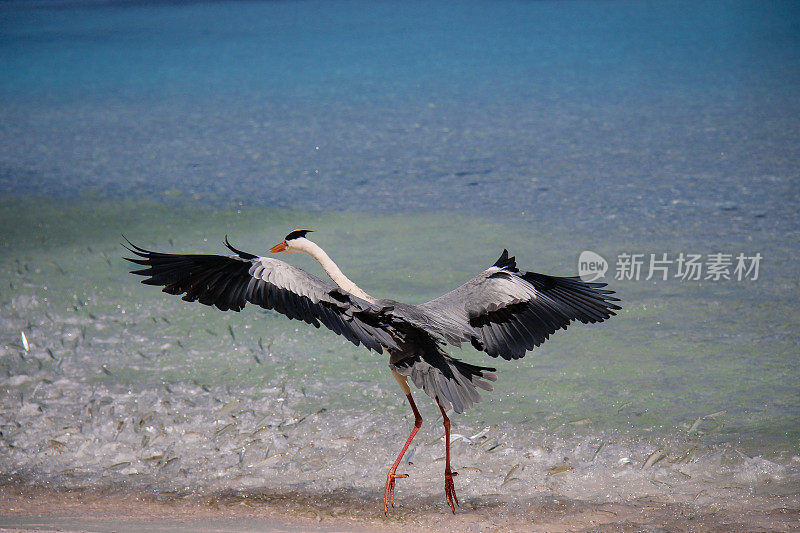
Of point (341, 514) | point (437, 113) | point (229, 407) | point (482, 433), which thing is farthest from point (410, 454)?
point (437, 113)

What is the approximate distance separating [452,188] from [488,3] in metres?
15.0

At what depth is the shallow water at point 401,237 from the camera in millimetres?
4637

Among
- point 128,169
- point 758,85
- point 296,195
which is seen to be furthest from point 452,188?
point 758,85

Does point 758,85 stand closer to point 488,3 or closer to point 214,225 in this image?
point 214,225

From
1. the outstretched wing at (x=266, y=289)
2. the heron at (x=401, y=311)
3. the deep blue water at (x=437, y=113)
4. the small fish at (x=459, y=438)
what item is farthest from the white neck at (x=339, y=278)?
the deep blue water at (x=437, y=113)

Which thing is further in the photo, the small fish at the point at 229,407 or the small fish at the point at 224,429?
the small fish at the point at 229,407

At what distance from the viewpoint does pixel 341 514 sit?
404cm

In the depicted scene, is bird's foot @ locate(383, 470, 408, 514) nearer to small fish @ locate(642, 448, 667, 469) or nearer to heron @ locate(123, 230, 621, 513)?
heron @ locate(123, 230, 621, 513)

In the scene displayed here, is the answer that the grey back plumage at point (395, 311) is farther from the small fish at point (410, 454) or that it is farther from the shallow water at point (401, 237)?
the shallow water at point (401, 237)

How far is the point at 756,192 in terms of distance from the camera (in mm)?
8695

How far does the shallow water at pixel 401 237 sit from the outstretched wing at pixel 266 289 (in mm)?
1045

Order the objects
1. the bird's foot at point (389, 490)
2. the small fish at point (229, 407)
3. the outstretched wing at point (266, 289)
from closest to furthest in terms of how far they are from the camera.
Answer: the outstretched wing at point (266, 289) < the bird's foot at point (389, 490) < the small fish at point (229, 407)

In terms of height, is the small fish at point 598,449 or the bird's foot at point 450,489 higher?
the small fish at point 598,449

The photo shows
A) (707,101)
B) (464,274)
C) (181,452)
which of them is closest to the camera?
(181,452)
